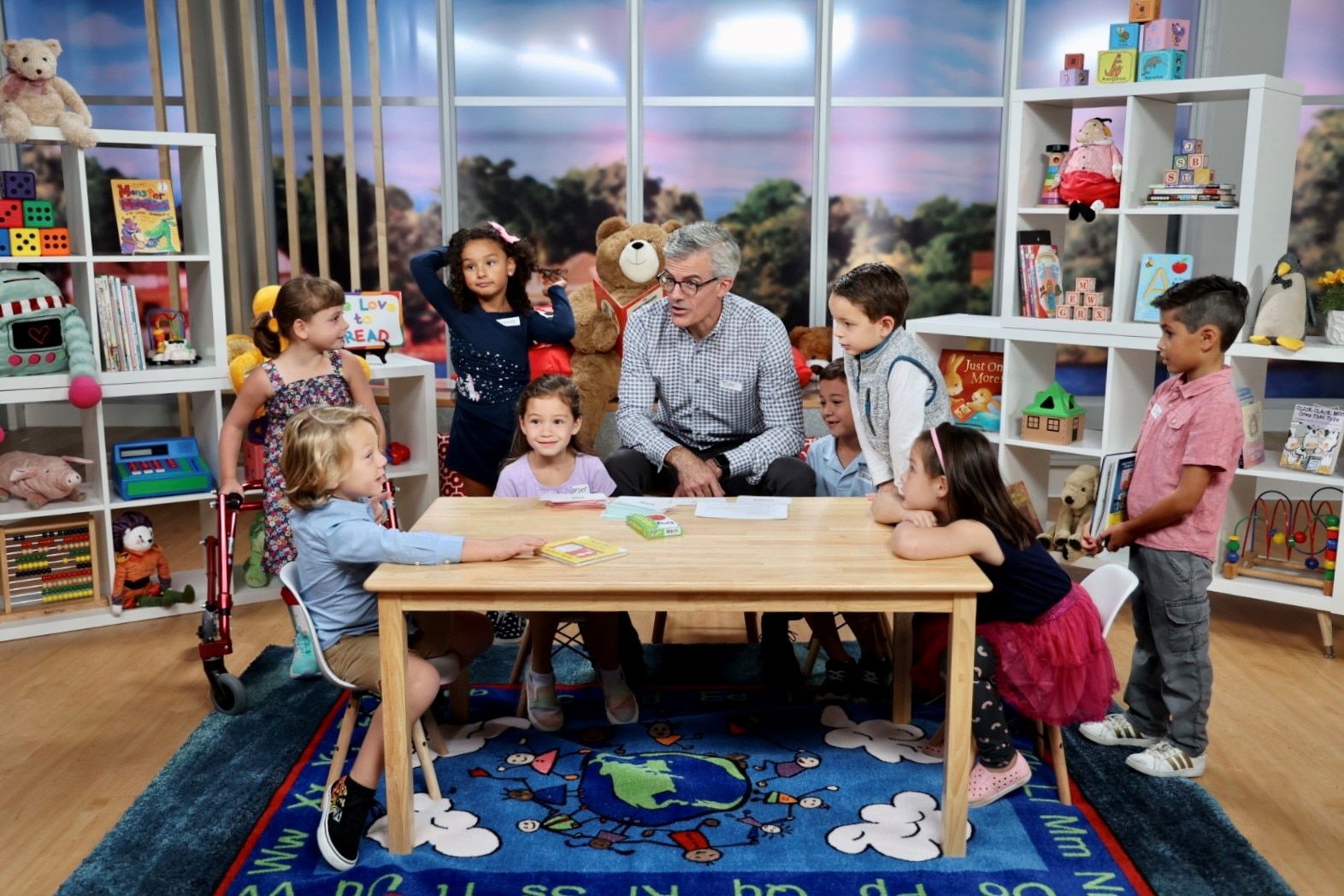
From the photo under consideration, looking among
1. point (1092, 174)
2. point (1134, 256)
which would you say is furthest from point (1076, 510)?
point (1092, 174)

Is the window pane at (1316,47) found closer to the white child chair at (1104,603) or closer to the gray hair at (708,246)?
the gray hair at (708,246)

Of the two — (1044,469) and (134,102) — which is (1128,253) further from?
(134,102)

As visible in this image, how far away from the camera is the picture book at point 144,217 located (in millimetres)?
3959

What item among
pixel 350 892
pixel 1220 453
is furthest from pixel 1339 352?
pixel 350 892

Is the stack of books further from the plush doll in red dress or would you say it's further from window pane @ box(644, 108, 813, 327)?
window pane @ box(644, 108, 813, 327)

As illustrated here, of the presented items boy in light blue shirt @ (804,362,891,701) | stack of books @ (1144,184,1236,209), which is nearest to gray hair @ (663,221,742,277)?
boy in light blue shirt @ (804,362,891,701)

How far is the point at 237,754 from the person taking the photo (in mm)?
3102

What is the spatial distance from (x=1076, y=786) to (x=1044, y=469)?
189 centimetres

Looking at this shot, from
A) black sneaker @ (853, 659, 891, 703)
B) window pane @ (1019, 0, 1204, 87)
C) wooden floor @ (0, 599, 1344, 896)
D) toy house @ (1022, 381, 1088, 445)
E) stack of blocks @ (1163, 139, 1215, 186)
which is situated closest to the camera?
wooden floor @ (0, 599, 1344, 896)

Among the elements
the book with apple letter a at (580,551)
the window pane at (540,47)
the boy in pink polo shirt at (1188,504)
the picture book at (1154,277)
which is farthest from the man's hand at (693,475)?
the window pane at (540,47)

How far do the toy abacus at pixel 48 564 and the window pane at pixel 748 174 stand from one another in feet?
12.3

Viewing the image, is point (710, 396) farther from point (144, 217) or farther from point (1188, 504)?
point (144, 217)

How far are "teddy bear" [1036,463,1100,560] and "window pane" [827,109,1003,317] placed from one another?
2680 millimetres

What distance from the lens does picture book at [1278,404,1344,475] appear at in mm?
3812
